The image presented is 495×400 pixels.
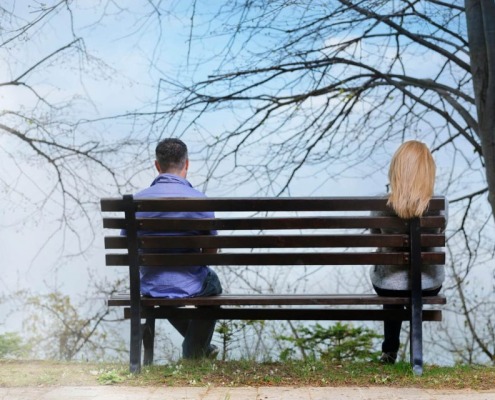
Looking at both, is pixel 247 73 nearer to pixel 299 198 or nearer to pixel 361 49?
pixel 361 49

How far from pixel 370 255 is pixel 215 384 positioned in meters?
1.30

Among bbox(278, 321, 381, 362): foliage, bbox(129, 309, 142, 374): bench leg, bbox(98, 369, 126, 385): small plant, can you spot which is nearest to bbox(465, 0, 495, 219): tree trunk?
bbox(278, 321, 381, 362): foliage

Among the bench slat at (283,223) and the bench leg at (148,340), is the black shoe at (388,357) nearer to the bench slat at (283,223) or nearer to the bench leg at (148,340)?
the bench slat at (283,223)

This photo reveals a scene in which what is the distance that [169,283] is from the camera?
5.30m

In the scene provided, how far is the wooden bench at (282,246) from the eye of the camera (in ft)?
16.5

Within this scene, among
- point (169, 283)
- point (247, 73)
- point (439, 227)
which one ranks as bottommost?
point (169, 283)

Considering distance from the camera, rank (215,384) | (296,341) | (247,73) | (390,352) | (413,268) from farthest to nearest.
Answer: (247,73) → (296,341) → (390,352) → (413,268) → (215,384)

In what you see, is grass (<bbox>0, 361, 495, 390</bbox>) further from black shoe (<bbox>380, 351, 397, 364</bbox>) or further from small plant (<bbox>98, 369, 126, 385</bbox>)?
black shoe (<bbox>380, 351, 397, 364</bbox>)

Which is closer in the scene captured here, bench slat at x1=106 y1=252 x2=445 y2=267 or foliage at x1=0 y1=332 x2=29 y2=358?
bench slat at x1=106 y1=252 x2=445 y2=267

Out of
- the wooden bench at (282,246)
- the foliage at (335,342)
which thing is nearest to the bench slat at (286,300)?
the wooden bench at (282,246)

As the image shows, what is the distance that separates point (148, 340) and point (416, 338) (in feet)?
6.34

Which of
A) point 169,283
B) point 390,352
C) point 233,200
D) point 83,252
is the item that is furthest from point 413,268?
point 83,252

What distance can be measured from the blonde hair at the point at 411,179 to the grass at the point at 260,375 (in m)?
1.06

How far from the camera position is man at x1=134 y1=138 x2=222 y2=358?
5.30 m
